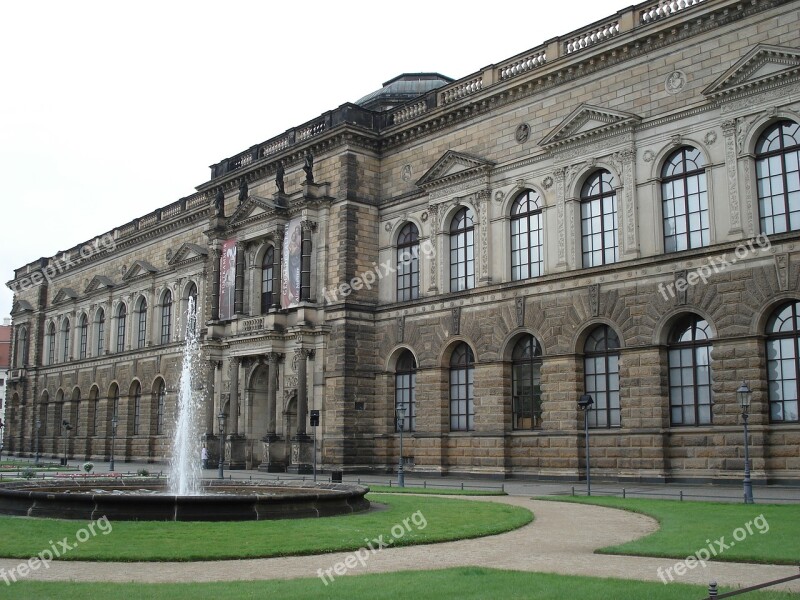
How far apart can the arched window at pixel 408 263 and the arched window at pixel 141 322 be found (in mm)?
27032

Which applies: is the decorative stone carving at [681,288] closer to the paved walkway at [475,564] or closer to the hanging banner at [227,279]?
the paved walkway at [475,564]

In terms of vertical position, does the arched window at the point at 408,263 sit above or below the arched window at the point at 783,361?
above

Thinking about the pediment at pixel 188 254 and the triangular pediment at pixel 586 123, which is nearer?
the triangular pediment at pixel 586 123

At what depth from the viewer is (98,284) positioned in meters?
69.5

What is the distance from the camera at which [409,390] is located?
42719 millimetres

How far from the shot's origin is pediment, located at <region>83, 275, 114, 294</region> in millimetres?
67938

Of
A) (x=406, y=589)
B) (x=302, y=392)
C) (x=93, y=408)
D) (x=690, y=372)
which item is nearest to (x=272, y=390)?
(x=302, y=392)

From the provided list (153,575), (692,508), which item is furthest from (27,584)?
(692,508)

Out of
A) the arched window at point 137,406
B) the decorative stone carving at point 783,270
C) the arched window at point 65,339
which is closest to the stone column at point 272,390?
the arched window at point 137,406

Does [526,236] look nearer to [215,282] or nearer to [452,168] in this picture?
[452,168]

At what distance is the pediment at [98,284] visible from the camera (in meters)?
67.9

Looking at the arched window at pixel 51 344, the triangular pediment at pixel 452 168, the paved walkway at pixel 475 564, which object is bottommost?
the paved walkway at pixel 475 564

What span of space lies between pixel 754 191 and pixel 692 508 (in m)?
12.8

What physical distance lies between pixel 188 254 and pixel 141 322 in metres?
9.17
